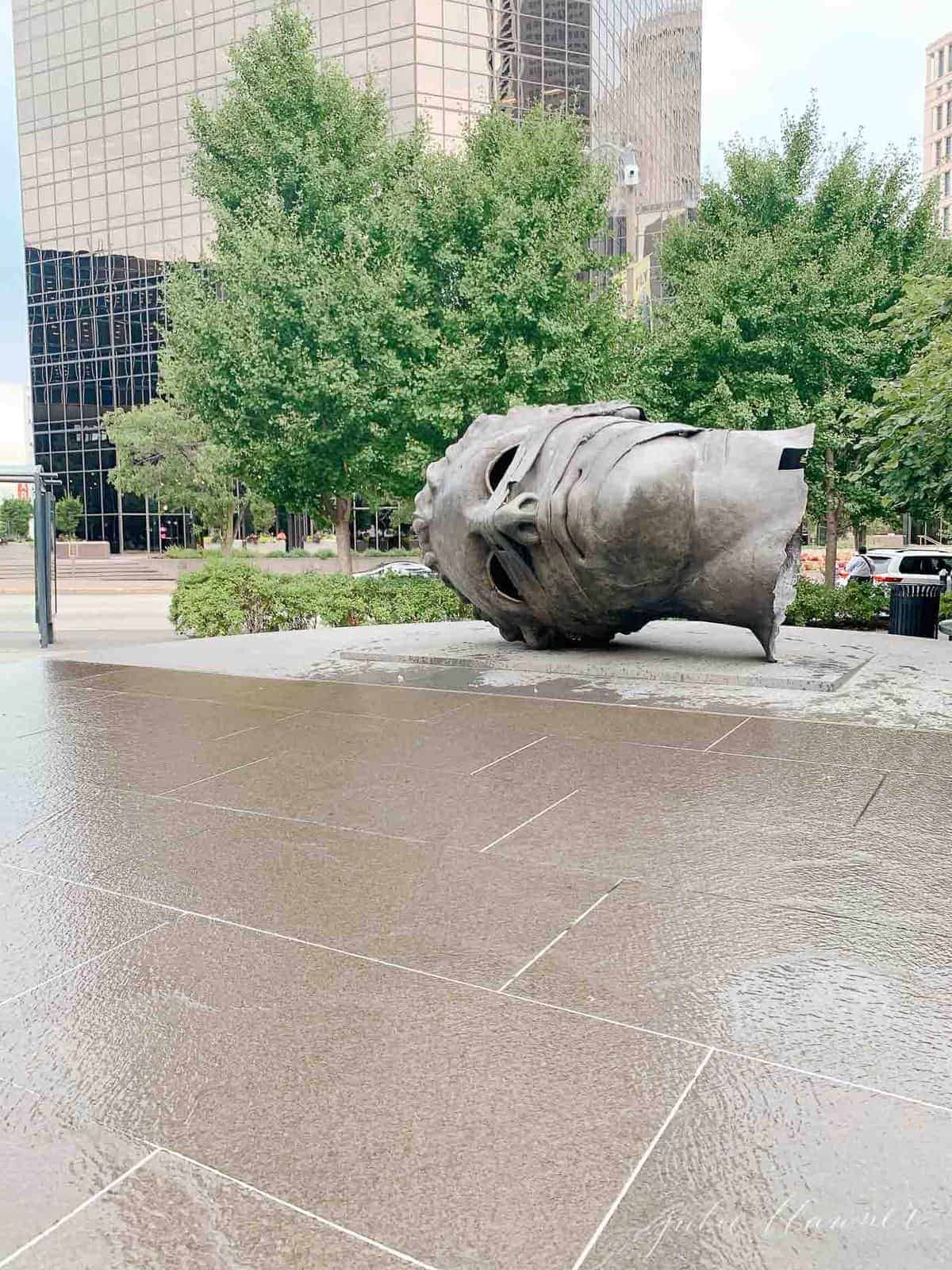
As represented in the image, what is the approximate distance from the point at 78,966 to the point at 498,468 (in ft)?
23.3

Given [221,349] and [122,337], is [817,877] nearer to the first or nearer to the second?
[221,349]

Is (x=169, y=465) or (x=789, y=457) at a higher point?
(x=169, y=465)

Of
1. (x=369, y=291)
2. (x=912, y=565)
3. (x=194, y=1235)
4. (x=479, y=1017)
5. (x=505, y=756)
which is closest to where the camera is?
(x=194, y=1235)

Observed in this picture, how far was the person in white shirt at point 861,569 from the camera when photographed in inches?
1063

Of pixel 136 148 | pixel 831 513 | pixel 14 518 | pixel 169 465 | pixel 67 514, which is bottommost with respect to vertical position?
pixel 831 513

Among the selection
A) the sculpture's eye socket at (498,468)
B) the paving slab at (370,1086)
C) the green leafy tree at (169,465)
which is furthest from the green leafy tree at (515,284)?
the green leafy tree at (169,465)

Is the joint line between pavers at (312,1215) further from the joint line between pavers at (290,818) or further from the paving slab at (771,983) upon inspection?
the joint line between pavers at (290,818)

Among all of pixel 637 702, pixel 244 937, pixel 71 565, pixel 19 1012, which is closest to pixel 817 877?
pixel 244 937

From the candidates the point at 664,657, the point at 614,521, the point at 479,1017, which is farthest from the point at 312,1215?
the point at 664,657

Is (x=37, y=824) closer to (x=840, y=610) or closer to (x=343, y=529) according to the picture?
(x=840, y=610)

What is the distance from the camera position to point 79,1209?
7.17 feet

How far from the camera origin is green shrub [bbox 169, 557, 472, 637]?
1662 centimetres

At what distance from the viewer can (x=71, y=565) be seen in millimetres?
51406

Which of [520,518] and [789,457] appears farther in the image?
[520,518]
